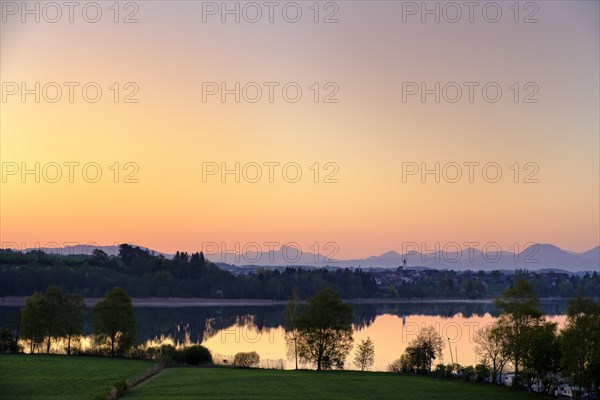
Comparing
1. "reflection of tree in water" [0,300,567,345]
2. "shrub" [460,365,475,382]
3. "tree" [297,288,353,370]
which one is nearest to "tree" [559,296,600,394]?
"shrub" [460,365,475,382]

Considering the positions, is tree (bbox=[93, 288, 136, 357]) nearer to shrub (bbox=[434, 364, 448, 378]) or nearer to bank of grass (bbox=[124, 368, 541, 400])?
bank of grass (bbox=[124, 368, 541, 400])

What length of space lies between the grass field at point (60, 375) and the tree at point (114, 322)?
199 inches

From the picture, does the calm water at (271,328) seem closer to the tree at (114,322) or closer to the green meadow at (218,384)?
the tree at (114,322)

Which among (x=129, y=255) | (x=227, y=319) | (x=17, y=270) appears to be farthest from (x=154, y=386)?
(x=129, y=255)

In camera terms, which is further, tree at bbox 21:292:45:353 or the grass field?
tree at bbox 21:292:45:353

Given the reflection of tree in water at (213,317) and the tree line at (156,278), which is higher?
the tree line at (156,278)

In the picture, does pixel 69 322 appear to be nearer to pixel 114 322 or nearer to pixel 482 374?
pixel 114 322

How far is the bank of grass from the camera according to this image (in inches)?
1641

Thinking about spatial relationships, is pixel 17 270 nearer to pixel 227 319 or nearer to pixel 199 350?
pixel 227 319

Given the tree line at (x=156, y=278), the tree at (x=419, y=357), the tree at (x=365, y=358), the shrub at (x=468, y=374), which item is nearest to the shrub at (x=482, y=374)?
the shrub at (x=468, y=374)

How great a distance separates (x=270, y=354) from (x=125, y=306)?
16616 mm

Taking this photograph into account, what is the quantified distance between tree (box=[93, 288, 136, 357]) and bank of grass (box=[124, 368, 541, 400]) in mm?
13701

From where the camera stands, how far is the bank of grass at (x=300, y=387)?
41.7 m

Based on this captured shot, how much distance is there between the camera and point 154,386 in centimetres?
4453
